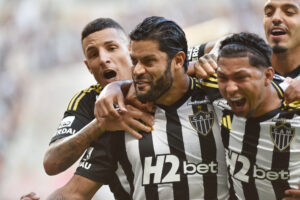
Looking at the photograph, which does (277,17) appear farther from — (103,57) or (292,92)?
(103,57)

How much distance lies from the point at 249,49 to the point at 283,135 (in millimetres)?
383

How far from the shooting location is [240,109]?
6.78ft

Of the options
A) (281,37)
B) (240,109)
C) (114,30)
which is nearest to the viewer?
(240,109)

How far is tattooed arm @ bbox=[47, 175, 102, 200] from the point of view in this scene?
2299 millimetres

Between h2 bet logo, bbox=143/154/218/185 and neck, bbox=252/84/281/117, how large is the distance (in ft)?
1.09

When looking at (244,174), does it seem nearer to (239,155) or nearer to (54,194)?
(239,155)

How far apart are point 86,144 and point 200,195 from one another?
1.87ft

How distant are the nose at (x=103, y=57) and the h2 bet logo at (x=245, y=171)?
92 cm

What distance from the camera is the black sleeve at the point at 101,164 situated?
232 cm

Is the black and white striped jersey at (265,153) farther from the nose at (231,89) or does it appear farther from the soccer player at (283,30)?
the soccer player at (283,30)

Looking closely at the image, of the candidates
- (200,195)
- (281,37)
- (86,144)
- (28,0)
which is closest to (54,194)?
(86,144)

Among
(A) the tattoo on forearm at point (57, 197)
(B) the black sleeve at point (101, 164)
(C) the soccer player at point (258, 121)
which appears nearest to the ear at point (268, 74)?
(C) the soccer player at point (258, 121)

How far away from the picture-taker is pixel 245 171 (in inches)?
84.4

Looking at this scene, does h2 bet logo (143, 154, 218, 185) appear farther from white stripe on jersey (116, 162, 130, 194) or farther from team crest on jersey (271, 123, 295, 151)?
team crest on jersey (271, 123, 295, 151)
